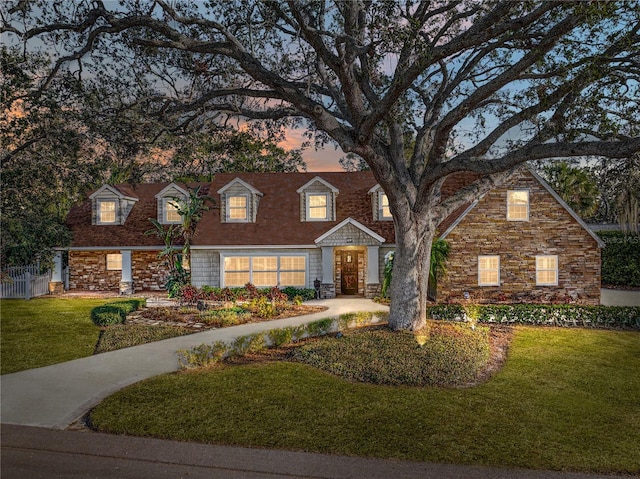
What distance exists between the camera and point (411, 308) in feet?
46.2

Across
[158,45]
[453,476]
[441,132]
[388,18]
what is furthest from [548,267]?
[158,45]

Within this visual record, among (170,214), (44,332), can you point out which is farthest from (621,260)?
(44,332)

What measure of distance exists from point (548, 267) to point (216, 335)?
48.8 feet

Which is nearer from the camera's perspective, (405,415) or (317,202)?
(405,415)

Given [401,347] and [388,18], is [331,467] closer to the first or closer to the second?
[401,347]

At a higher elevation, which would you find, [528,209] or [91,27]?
[91,27]

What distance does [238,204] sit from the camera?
79.6ft

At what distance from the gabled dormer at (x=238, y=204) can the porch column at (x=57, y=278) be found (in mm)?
9650

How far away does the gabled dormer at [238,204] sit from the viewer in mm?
24047

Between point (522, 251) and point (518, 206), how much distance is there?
202 cm

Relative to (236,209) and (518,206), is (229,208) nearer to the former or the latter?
(236,209)

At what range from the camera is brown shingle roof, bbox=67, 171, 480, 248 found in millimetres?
23266

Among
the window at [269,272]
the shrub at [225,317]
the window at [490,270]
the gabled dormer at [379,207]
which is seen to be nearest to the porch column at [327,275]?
the window at [269,272]

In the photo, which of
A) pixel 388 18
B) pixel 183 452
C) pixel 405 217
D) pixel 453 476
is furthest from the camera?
pixel 405 217
